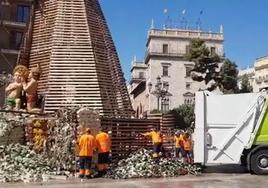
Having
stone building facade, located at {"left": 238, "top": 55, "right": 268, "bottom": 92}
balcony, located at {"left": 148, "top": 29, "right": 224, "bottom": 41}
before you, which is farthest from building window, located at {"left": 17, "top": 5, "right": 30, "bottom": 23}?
stone building facade, located at {"left": 238, "top": 55, "right": 268, "bottom": 92}

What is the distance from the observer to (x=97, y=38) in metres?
21.5

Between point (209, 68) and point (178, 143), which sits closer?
point (178, 143)

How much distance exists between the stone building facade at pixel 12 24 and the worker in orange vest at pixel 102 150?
97.2ft

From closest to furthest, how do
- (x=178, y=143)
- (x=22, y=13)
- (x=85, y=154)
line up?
(x=85, y=154) → (x=178, y=143) → (x=22, y=13)

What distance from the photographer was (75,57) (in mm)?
20672

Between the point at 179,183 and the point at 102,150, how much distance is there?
3087 mm

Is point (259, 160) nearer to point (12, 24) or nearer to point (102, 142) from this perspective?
point (102, 142)

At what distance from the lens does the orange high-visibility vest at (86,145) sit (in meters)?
16.1

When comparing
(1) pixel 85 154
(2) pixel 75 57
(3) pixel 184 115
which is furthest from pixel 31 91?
(3) pixel 184 115

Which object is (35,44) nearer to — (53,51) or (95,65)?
(53,51)

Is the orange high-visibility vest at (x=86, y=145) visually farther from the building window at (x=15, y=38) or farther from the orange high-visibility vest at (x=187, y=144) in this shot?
the building window at (x=15, y=38)

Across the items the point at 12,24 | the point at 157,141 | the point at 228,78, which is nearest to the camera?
the point at 157,141

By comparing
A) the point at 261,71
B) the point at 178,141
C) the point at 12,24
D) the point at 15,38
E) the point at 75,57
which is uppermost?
the point at 261,71

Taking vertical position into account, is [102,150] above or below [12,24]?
below
